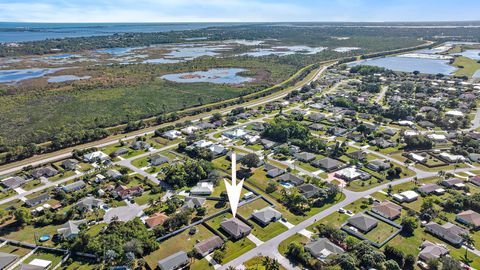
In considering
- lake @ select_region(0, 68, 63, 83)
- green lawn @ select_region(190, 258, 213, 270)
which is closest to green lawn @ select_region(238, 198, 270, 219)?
green lawn @ select_region(190, 258, 213, 270)

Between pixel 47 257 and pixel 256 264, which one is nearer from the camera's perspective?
pixel 256 264

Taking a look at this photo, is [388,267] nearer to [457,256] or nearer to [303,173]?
[457,256]

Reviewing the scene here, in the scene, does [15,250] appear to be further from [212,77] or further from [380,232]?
[212,77]

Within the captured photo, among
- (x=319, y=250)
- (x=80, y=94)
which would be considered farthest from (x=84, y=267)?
(x=80, y=94)

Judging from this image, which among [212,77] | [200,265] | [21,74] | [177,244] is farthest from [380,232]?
[21,74]

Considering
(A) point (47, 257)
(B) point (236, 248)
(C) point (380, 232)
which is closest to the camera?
(A) point (47, 257)

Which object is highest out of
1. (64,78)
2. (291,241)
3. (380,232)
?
(64,78)

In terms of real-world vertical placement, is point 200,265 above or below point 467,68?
below

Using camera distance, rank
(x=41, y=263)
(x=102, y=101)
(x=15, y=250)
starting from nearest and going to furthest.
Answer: (x=41, y=263)
(x=15, y=250)
(x=102, y=101)
